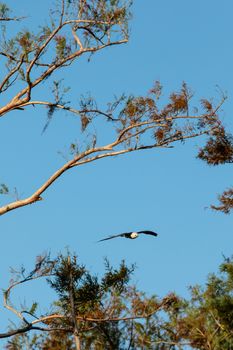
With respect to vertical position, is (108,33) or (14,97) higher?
(108,33)

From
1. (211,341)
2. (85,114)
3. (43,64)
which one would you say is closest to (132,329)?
(211,341)

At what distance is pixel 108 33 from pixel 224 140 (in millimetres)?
4568

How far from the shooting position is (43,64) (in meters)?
14.7

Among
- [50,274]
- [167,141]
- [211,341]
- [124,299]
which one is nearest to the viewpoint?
[50,274]

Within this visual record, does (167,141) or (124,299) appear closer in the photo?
(167,141)

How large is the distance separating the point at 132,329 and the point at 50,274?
6148 mm

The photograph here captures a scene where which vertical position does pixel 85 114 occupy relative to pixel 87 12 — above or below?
below

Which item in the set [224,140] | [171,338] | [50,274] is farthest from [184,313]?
[50,274]

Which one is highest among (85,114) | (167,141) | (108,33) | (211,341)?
(108,33)

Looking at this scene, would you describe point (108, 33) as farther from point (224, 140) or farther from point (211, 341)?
point (211, 341)

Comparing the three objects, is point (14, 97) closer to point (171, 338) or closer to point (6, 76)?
point (6, 76)

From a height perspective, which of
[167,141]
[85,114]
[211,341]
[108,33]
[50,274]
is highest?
[108,33]

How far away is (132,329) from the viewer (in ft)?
63.8

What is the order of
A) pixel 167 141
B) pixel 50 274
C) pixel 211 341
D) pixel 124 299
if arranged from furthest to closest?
pixel 124 299 → pixel 211 341 → pixel 167 141 → pixel 50 274
